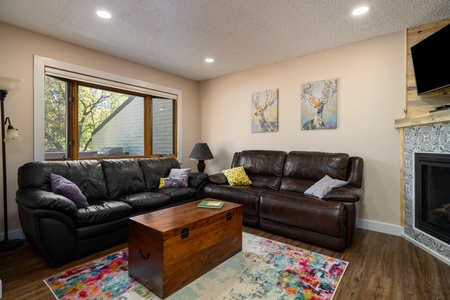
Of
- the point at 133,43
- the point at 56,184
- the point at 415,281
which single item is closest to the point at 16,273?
the point at 56,184

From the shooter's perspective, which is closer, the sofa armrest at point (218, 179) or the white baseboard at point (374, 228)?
the white baseboard at point (374, 228)

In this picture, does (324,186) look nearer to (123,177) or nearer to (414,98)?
(414,98)

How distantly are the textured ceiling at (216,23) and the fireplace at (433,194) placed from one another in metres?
1.59

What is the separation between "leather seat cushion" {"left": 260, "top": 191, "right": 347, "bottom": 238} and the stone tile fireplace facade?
89 centimetres

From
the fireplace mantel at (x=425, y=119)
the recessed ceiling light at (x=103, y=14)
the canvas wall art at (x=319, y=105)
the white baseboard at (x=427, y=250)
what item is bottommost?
the white baseboard at (x=427, y=250)

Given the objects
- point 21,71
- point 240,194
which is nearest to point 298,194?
point 240,194

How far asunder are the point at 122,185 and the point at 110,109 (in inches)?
54.8

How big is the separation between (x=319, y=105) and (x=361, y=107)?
56 cm

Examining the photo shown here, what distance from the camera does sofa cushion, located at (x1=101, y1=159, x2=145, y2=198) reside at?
9.98ft

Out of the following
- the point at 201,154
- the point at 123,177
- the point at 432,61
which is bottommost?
the point at 123,177

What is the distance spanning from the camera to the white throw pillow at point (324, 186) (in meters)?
2.73

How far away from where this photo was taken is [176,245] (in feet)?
5.58

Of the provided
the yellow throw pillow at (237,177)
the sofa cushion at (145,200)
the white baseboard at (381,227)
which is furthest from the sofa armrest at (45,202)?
the white baseboard at (381,227)

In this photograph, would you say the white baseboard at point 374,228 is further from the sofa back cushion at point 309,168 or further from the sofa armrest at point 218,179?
the sofa armrest at point 218,179
